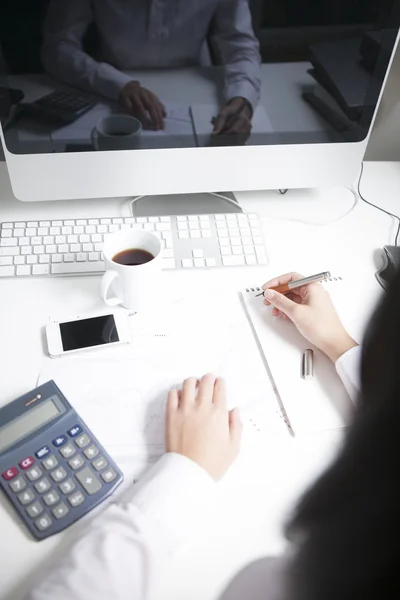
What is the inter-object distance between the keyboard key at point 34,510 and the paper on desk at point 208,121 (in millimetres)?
516

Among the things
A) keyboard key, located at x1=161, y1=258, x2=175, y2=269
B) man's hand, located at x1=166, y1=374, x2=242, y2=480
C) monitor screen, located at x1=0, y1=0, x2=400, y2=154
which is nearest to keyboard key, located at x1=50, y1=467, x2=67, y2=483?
man's hand, located at x1=166, y1=374, x2=242, y2=480

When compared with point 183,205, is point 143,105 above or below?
above

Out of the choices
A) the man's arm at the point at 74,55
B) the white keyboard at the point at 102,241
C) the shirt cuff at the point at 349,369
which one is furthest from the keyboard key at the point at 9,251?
the shirt cuff at the point at 349,369

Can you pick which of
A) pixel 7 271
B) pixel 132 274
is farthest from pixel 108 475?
pixel 7 271

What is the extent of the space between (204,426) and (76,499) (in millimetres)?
150

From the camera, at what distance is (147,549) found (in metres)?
0.47

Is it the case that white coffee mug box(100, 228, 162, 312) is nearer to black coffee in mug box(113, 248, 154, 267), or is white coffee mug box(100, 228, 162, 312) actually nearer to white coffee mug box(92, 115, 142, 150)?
black coffee in mug box(113, 248, 154, 267)

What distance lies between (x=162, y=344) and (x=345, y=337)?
23 centimetres

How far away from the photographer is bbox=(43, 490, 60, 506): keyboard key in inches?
20.0

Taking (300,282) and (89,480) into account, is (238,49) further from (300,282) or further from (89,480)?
(89,480)

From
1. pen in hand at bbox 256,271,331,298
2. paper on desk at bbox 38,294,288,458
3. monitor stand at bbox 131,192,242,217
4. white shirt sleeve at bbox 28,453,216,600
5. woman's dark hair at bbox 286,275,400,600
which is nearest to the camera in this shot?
woman's dark hair at bbox 286,275,400,600

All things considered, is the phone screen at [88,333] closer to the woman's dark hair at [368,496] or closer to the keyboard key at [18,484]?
the keyboard key at [18,484]

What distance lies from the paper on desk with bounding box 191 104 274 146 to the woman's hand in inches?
8.5

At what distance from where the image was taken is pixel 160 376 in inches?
24.9
